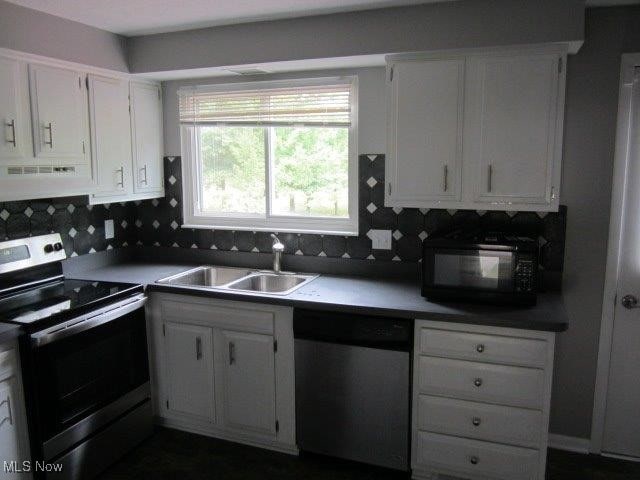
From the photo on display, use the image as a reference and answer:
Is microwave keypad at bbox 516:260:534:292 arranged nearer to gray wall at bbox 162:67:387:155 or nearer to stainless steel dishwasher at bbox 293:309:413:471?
stainless steel dishwasher at bbox 293:309:413:471

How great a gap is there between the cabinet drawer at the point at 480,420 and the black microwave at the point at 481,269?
472 millimetres

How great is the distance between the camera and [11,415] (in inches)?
88.7

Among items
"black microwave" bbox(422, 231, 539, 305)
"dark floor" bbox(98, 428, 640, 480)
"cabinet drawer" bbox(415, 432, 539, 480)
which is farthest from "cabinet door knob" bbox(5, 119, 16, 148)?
"cabinet drawer" bbox(415, 432, 539, 480)

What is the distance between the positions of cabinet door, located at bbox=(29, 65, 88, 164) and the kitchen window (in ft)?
2.43

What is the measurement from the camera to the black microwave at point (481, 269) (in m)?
2.41

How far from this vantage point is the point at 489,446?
2.43m

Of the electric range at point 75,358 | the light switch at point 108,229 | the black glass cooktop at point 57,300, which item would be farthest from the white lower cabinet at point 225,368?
the light switch at point 108,229

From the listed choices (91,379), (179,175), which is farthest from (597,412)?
(179,175)

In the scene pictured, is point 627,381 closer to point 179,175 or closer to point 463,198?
point 463,198

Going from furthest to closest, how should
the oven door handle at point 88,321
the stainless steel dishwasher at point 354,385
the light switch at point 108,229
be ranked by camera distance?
the light switch at point 108,229, the stainless steel dishwasher at point 354,385, the oven door handle at point 88,321

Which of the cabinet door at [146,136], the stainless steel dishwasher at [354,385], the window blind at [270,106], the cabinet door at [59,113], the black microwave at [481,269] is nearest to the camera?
the black microwave at [481,269]

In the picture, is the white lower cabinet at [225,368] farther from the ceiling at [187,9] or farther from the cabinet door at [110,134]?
the ceiling at [187,9]

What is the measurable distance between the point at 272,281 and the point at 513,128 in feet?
5.23

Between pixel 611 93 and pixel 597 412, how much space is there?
1.61m
